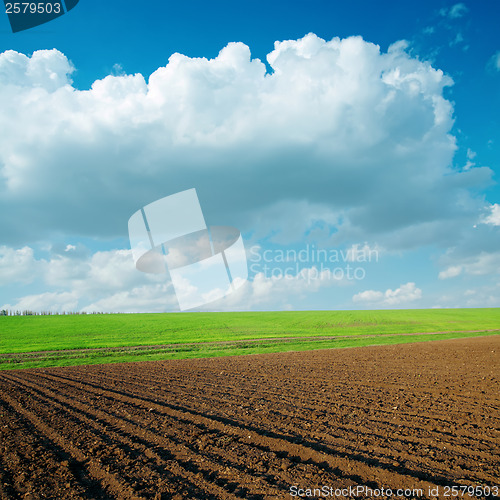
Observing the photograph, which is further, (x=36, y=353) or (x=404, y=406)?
(x=36, y=353)

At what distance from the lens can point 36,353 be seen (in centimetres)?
3256

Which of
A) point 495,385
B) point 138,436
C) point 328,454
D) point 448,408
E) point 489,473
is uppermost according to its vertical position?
point 138,436

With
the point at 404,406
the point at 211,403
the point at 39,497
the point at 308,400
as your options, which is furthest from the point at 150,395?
the point at 404,406

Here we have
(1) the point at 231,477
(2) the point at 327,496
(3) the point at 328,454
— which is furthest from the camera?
(3) the point at 328,454

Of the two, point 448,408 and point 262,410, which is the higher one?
point 262,410

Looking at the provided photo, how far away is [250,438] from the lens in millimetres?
7492

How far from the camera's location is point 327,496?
16.3ft

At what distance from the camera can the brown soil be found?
5477 millimetres

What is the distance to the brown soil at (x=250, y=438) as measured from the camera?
18.0ft

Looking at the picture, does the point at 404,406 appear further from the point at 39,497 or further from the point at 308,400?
the point at 39,497

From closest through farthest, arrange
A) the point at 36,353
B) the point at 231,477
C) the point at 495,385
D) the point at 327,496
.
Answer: the point at 327,496 < the point at 231,477 < the point at 495,385 < the point at 36,353

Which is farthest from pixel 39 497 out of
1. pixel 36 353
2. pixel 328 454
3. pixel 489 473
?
pixel 36 353

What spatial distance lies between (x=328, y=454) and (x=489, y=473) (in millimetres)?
2522

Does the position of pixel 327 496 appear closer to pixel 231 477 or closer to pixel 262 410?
pixel 231 477
